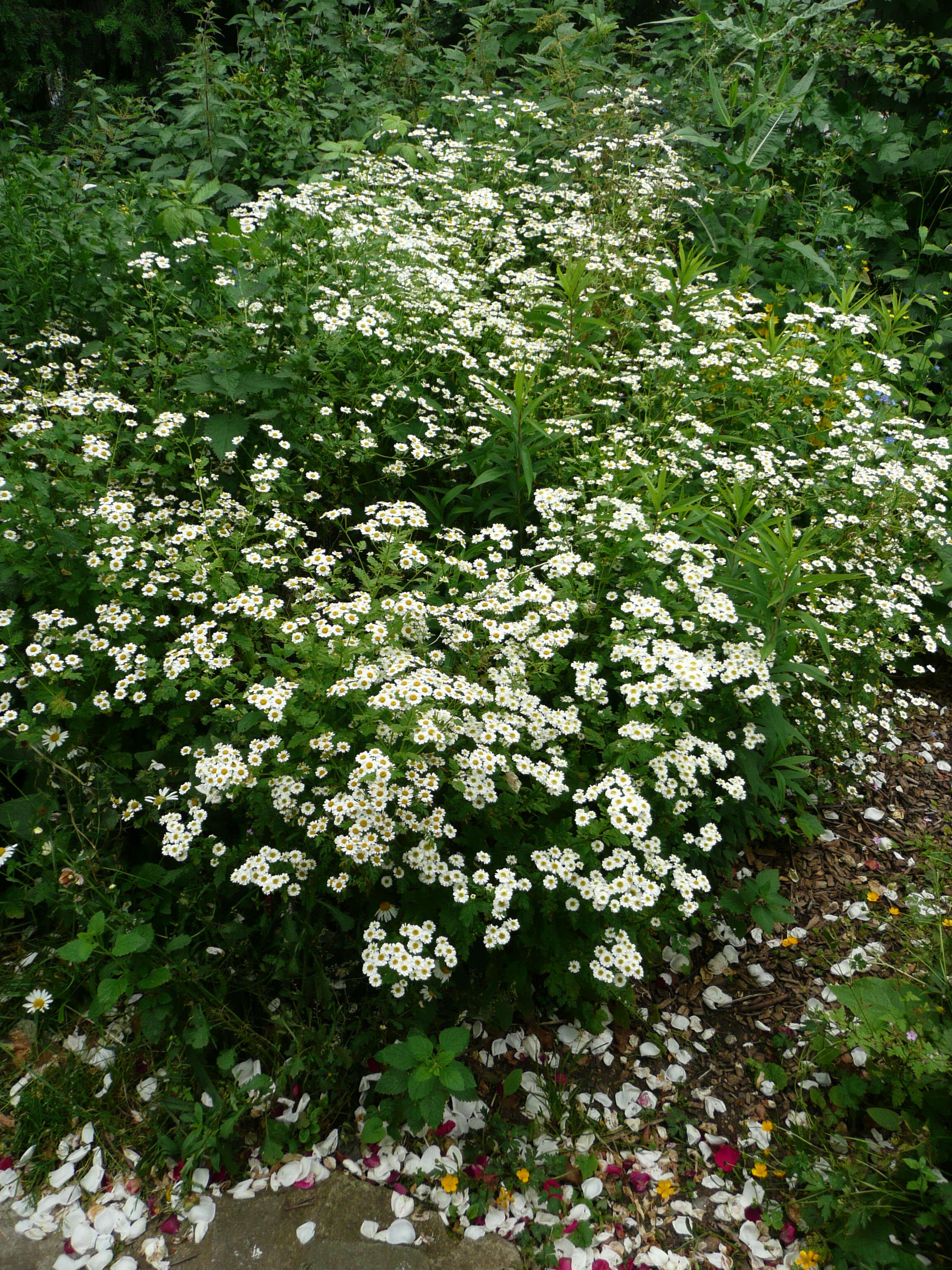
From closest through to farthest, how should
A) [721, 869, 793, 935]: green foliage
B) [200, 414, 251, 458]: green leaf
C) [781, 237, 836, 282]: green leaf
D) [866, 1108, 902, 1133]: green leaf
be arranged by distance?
1. [866, 1108, 902, 1133]: green leaf
2. [721, 869, 793, 935]: green foliage
3. [200, 414, 251, 458]: green leaf
4. [781, 237, 836, 282]: green leaf

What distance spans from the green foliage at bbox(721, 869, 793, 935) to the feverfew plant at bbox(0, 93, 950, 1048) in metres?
0.15

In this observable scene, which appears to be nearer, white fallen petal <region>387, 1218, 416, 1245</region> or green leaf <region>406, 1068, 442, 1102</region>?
green leaf <region>406, 1068, 442, 1102</region>

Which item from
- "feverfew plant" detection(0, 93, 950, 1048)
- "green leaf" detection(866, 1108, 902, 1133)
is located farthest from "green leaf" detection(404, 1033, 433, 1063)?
"green leaf" detection(866, 1108, 902, 1133)

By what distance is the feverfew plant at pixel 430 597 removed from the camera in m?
2.25

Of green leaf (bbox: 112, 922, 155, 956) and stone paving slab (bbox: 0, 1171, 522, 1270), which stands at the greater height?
green leaf (bbox: 112, 922, 155, 956)

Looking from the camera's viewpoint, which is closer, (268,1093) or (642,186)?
(268,1093)

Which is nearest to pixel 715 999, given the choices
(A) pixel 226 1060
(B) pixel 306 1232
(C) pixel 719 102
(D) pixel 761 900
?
(D) pixel 761 900

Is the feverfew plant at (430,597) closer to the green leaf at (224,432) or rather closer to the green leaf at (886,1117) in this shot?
the green leaf at (224,432)

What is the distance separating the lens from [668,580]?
2.78m

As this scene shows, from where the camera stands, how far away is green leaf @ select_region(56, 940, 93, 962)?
2.07m

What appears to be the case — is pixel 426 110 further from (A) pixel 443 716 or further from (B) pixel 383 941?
(B) pixel 383 941

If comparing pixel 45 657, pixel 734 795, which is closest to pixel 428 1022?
pixel 734 795

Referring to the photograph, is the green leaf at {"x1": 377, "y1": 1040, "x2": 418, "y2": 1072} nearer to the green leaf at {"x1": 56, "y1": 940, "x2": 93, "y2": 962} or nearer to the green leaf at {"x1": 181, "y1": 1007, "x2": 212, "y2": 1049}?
the green leaf at {"x1": 181, "y1": 1007, "x2": 212, "y2": 1049}

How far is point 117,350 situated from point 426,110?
4065mm
